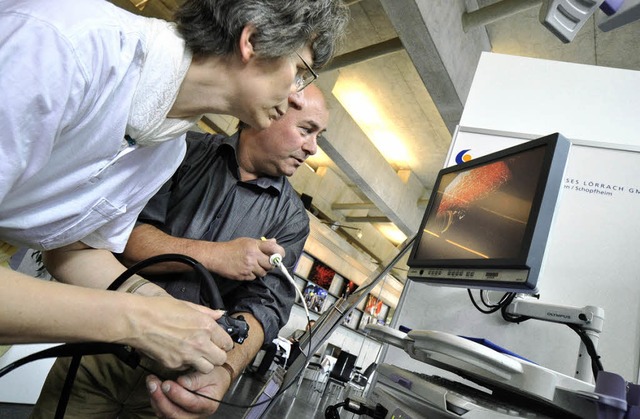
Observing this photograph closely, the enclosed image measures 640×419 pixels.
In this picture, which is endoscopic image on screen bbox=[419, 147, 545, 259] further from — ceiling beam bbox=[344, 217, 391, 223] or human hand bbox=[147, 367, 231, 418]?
ceiling beam bbox=[344, 217, 391, 223]

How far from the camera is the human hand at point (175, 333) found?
25.7 inches

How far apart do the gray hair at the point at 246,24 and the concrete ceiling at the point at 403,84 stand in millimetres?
640

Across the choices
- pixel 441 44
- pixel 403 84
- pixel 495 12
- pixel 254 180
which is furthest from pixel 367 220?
pixel 254 180

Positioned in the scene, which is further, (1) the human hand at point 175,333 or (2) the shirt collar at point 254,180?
(2) the shirt collar at point 254,180

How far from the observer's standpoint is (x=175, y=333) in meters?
0.68

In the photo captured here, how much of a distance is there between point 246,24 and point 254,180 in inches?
26.3

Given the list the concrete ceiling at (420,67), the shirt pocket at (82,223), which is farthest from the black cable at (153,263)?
the concrete ceiling at (420,67)

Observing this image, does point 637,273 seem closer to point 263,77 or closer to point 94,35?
point 263,77

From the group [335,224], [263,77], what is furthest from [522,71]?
[335,224]

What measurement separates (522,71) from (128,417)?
2.47 m

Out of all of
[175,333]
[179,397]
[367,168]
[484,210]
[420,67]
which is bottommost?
[179,397]

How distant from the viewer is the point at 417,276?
4.47ft

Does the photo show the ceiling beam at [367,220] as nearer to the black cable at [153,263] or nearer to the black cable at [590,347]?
the black cable at [590,347]

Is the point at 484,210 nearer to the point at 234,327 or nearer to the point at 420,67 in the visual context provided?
the point at 234,327
